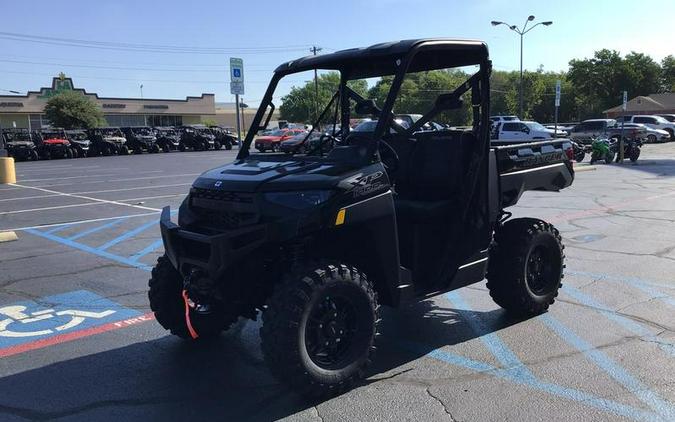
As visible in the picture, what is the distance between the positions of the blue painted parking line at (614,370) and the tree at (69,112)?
57.8 m

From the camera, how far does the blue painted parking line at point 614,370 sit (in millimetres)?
3441

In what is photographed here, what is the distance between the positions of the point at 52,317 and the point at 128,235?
A: 13.7 ft

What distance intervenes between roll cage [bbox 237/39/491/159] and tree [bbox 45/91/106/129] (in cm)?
5644

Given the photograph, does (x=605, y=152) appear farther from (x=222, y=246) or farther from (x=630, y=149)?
(x=222, y=246)

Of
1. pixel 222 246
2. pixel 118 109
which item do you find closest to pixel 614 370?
pixel 222 246

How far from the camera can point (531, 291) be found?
5070mm

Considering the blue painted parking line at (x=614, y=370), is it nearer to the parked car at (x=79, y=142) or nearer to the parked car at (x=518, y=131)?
the parked car at (x=518, y=131)

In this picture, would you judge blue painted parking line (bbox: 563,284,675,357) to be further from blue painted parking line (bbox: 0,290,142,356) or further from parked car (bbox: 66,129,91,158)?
parked car (bbox: 66,129,91,158)

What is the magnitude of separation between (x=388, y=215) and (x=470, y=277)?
3.62 feet

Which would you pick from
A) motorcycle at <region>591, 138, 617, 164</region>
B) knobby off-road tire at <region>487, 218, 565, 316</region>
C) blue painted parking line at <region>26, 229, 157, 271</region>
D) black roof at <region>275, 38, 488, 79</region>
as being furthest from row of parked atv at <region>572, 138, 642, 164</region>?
black roof at <region>275, 38, 488, 79</region>

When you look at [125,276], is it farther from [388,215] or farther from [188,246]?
[388,215]

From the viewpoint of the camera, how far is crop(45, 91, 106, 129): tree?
55.0m

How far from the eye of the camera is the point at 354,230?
12.4 feet

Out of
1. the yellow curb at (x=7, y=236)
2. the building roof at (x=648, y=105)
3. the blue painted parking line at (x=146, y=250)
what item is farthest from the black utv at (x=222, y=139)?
the building roof at (x=648, y=105)
